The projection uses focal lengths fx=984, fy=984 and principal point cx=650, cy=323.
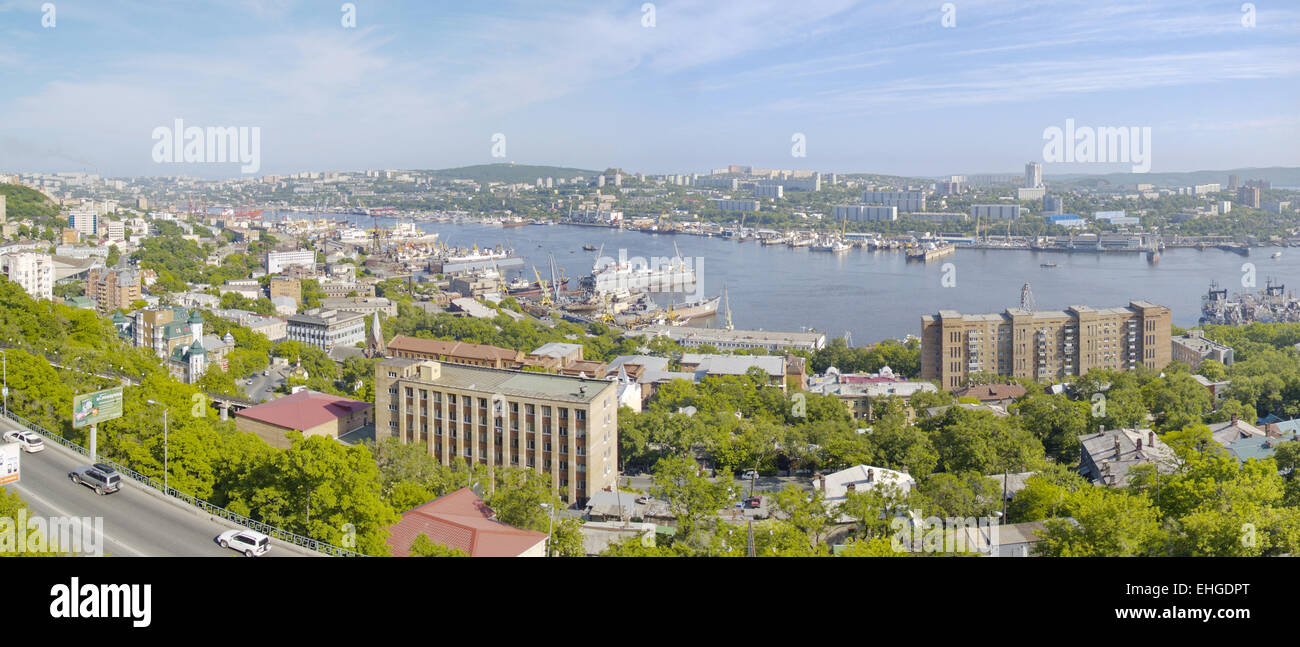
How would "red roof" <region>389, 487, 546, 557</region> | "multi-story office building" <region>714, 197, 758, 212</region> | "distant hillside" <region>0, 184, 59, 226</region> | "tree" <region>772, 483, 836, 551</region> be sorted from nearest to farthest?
"red roof" <region>389, 487, 546, 557</region>, "tree" <region>772, 483, 836, 551</region>, "distant hillside" <region>0, 184, 59, 226</region>, "multi-story office building" <region>714, 197, 758, 212</region>

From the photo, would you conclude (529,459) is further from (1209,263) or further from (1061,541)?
(1209,263)

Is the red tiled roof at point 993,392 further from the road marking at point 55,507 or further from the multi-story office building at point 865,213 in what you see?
the multi-story office building at point 865,213

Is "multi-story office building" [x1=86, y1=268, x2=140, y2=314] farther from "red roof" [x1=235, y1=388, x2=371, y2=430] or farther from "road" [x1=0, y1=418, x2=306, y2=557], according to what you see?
"road" [x1=0, y1=418, x2=306, y2=557]

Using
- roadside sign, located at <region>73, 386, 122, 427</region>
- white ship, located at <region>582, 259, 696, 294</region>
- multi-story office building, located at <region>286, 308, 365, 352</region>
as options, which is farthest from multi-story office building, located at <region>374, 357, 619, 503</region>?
white ship, located at <region>582, 259, 696, 294</region>

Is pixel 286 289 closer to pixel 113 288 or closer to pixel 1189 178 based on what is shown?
pixel 113 288

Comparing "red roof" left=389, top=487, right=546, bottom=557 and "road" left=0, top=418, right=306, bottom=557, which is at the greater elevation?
"road" left=0, top=418, right=306, bottom=557

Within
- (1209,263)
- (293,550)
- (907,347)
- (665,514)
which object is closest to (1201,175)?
(1209,263)
